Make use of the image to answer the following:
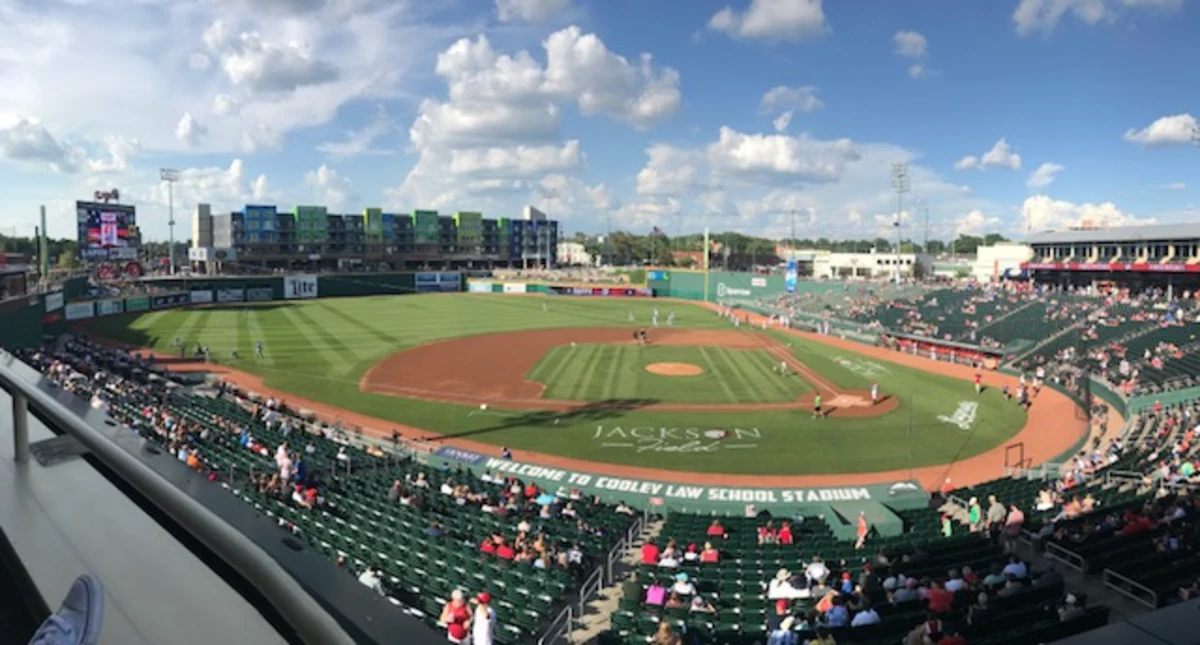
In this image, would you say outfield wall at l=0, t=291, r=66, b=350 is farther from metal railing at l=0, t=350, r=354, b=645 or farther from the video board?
metal railing at l=0, t=350, r=354, b=645

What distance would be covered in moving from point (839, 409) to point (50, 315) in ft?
175

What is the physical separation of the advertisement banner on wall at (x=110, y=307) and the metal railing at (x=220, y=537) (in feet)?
246

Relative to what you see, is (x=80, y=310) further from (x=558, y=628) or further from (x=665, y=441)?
(x=558, y=628)

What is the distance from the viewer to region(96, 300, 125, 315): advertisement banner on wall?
212 feet

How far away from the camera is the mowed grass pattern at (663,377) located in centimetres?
3872

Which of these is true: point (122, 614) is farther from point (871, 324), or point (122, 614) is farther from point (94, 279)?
point (94, 279)

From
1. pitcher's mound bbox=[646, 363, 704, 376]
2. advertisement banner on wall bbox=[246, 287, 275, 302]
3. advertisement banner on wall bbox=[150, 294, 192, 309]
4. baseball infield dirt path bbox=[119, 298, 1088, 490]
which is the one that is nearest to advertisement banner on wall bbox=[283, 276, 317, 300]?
advertisement banner on wall bbox=[246, 287, 275, 302]

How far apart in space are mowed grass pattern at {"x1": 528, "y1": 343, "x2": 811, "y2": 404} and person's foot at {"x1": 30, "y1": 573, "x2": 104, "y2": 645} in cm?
3631

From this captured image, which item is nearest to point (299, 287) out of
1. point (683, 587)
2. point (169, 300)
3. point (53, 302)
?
point (169, 300)

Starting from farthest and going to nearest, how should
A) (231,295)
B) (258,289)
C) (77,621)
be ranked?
(258,289) → (231,295) → (77,621)

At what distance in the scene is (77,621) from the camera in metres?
1.31

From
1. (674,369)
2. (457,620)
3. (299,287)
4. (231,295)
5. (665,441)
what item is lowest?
(665,441)

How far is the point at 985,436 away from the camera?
103ft

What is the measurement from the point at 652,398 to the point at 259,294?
67309 millimetres
